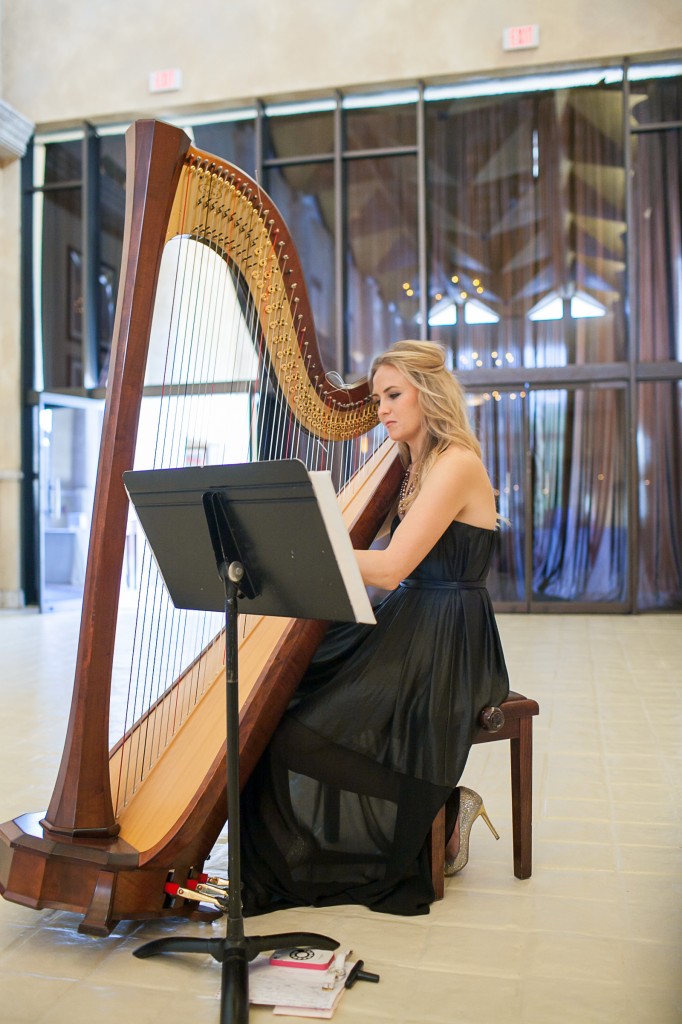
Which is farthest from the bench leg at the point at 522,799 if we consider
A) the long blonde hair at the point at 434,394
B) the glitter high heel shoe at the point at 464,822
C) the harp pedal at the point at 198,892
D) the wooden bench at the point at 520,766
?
the harp pedal at the point at 198,892

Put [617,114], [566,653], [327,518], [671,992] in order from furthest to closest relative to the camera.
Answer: [617,114] → [566,653] → [671,992] → [327,518]

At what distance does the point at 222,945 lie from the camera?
1881mm

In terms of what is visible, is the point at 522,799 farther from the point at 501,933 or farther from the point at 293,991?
the point at 293,991

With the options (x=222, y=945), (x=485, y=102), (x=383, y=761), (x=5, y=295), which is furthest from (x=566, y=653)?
(x=5, y=295)

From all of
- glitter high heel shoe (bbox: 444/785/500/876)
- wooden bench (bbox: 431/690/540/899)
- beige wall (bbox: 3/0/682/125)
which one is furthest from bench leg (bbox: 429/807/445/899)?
beige wall (bbox: 3/0/682/125)

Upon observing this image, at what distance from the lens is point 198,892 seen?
1.99 meters

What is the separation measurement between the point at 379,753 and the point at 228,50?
8077 mm

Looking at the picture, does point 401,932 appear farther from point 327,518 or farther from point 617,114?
point 617,114

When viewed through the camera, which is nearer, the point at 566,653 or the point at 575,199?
the point at 566,653

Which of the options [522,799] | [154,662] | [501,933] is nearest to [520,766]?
[522,799]

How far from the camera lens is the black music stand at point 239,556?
163 centimetres

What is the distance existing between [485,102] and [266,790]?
25.4 ft

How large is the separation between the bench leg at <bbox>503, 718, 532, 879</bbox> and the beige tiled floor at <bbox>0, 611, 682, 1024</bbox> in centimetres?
5

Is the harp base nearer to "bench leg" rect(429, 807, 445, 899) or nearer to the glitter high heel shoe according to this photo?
"bench leg" rect(429, 807, 445, 899)
